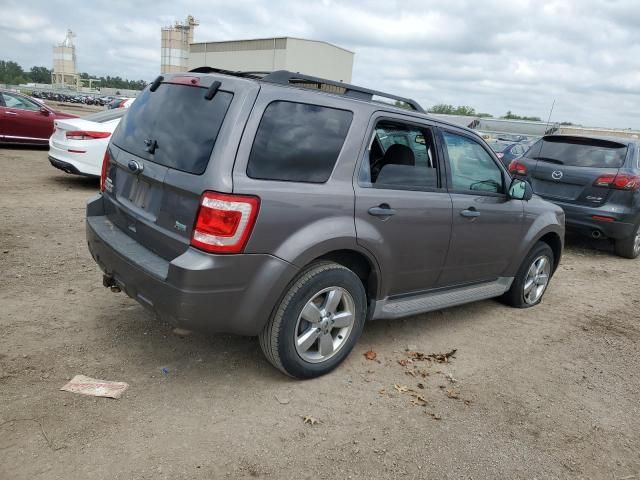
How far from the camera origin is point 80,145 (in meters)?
8.44

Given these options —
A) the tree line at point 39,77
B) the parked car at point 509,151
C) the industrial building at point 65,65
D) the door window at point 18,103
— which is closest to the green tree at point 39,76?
the tree line at point 39,77

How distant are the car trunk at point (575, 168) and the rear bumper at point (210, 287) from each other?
5.78m

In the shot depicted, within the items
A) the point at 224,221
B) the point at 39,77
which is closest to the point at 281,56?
the point at 224,221

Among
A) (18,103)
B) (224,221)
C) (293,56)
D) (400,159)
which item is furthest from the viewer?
(293,56)

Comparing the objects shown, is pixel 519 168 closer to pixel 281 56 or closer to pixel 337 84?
pixel 337 84

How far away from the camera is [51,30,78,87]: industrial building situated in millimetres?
113625

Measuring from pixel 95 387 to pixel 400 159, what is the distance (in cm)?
251

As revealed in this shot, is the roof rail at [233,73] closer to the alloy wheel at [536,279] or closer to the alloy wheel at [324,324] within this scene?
the alloy wheel at [324,324]

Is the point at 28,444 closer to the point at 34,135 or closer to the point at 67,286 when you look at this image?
the point at 67,286

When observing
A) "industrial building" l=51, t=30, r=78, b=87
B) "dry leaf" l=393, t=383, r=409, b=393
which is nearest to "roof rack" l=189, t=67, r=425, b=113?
"dry leaf" l=393, t=383, r=409, b=393

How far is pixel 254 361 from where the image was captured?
11.8 feet

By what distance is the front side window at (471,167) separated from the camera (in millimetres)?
4051

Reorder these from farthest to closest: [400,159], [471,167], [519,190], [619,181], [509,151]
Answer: [509,151] → [619,181] → [519,190] → [471,167] → [400,159]

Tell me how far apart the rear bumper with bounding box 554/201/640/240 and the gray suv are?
3.79 metres
